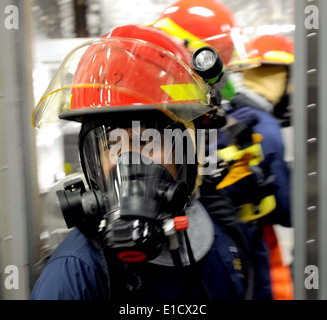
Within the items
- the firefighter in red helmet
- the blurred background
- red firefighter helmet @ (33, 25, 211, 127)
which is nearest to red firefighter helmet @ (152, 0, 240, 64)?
the blurred background

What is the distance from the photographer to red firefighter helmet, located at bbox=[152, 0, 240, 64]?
7.11ft

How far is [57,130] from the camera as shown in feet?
5.92

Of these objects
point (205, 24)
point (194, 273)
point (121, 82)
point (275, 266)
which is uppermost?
point (205, 24)

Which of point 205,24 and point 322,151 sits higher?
point 205,24

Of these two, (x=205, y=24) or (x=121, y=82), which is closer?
(x=121, y=82)

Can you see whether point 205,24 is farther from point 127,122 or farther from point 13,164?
point 13,164

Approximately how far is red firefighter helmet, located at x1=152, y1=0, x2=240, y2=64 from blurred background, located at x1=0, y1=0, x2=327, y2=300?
0.12 metres

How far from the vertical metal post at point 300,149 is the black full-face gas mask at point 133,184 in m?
0.39

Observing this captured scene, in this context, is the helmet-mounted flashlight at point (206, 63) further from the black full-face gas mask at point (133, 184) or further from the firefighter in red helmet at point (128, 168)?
the black full-face gas mask at point (133, 184)

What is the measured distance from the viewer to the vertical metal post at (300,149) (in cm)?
113

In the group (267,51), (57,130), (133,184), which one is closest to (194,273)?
(133,184)

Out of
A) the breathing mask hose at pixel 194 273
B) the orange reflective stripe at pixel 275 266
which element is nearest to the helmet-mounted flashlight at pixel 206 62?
the breathing mask hose at pixel 194 273

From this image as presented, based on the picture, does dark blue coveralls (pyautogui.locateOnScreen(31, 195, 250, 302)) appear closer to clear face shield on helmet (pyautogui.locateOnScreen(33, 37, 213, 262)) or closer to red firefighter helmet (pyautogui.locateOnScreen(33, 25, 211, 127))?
clear face shield on helmet (pyautogui.locateOnScreen(33, 37, 213, 262))

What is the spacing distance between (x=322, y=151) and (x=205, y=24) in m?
1.39
